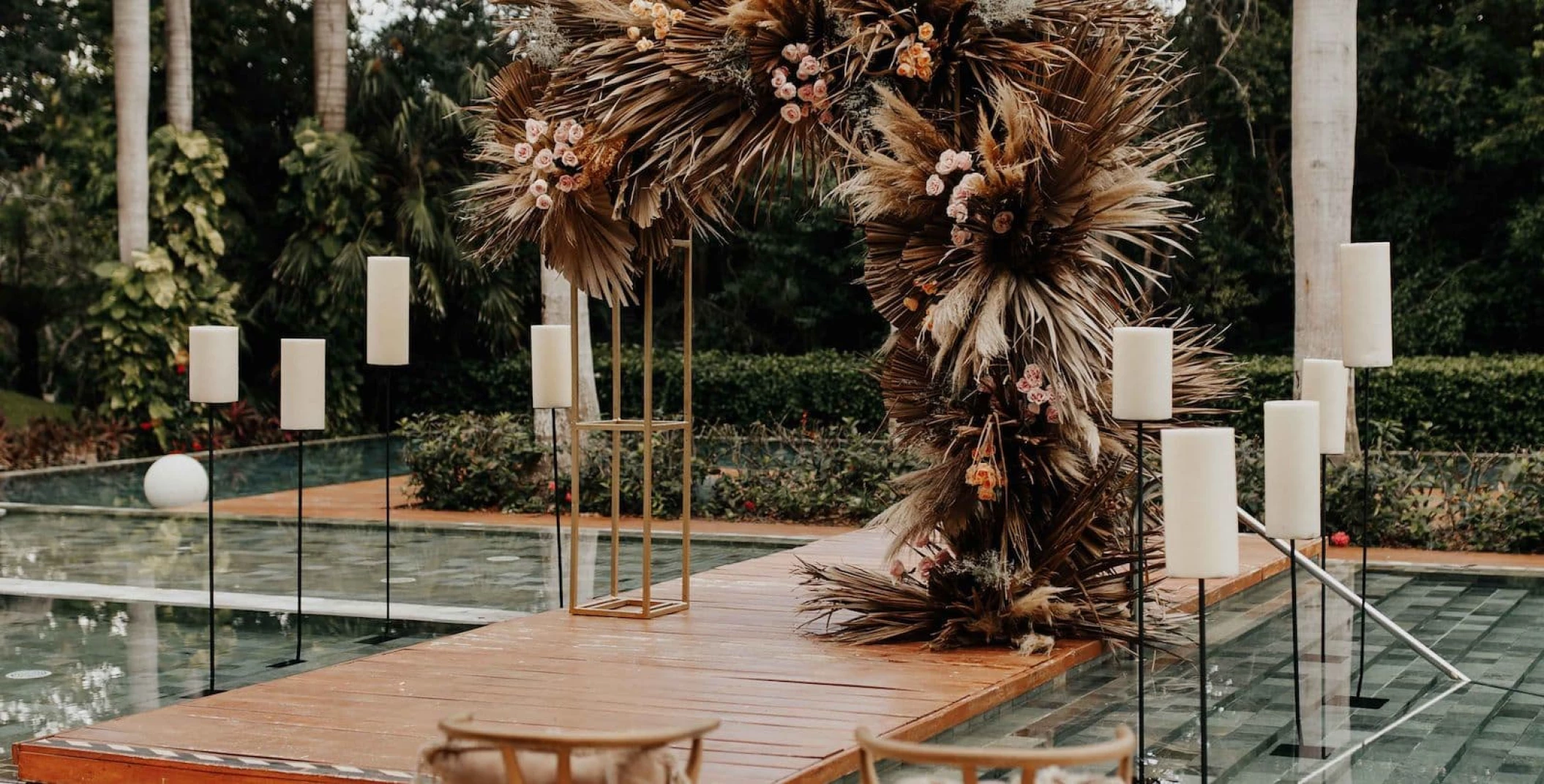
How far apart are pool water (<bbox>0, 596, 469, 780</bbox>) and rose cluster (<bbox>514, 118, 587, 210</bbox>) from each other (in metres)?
2.08

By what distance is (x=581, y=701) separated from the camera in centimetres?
507

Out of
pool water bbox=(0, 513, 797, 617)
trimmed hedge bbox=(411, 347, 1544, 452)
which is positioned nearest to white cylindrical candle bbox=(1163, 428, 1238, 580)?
pool water bbox=(0, 513, 797, 617)

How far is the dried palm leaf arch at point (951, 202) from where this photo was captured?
5793 millimetres

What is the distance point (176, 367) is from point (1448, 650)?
40.6 ft

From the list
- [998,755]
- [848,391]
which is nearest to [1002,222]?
[998,755]

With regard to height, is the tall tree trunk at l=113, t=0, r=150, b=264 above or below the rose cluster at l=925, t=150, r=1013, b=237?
above

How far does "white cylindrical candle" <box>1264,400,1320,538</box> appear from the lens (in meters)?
4.89

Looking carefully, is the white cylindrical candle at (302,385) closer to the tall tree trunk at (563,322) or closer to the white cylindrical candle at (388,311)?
the white cylindrical candle at (388,311)

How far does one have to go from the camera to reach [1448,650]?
22.2 feet

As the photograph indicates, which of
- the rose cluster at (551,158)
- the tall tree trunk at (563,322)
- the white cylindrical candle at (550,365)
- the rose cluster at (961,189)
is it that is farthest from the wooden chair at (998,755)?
the tall tree trunk at (563,322)

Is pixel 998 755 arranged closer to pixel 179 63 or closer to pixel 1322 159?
pixel 1322 159

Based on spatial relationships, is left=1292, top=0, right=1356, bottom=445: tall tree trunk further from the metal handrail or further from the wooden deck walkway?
the wooden deck walkway

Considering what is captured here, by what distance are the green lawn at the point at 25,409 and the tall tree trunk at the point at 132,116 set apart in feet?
14.3

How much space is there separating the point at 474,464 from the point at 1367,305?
7.61 meters
